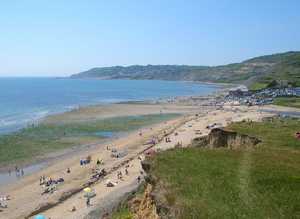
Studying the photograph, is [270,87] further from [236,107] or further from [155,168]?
[155,168]

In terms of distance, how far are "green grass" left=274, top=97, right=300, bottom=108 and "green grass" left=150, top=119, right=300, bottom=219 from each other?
80.3 metres

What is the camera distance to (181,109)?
106250 millimetres

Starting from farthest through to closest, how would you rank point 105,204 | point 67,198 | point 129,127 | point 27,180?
point 129,127 → point 27,180 → point 67,198 → point 105,204

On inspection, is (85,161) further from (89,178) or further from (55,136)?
(55,136)

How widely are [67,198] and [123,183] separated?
5.21 m

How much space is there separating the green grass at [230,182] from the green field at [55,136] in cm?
3408

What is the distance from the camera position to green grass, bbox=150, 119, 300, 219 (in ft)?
46.5

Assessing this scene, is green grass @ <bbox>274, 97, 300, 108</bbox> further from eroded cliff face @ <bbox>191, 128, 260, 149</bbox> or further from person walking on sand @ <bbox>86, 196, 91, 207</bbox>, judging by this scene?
person walking on sand @ <bbox>86, 196, 91, 207</bbox>

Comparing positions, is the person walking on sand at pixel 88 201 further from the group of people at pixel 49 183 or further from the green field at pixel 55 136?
the green field at pixel 55 136

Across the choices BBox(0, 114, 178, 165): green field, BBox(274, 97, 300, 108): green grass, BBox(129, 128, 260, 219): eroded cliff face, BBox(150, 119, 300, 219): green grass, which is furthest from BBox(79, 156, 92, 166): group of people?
BBox(274, 97, 300, 108): green grass

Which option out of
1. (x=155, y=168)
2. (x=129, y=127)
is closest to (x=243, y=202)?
(x=155, y=168)

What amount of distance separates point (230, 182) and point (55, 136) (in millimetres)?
51785

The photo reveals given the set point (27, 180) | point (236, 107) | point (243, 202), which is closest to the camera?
point (243, 202)

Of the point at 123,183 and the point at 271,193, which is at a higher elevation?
the point at 271,193
